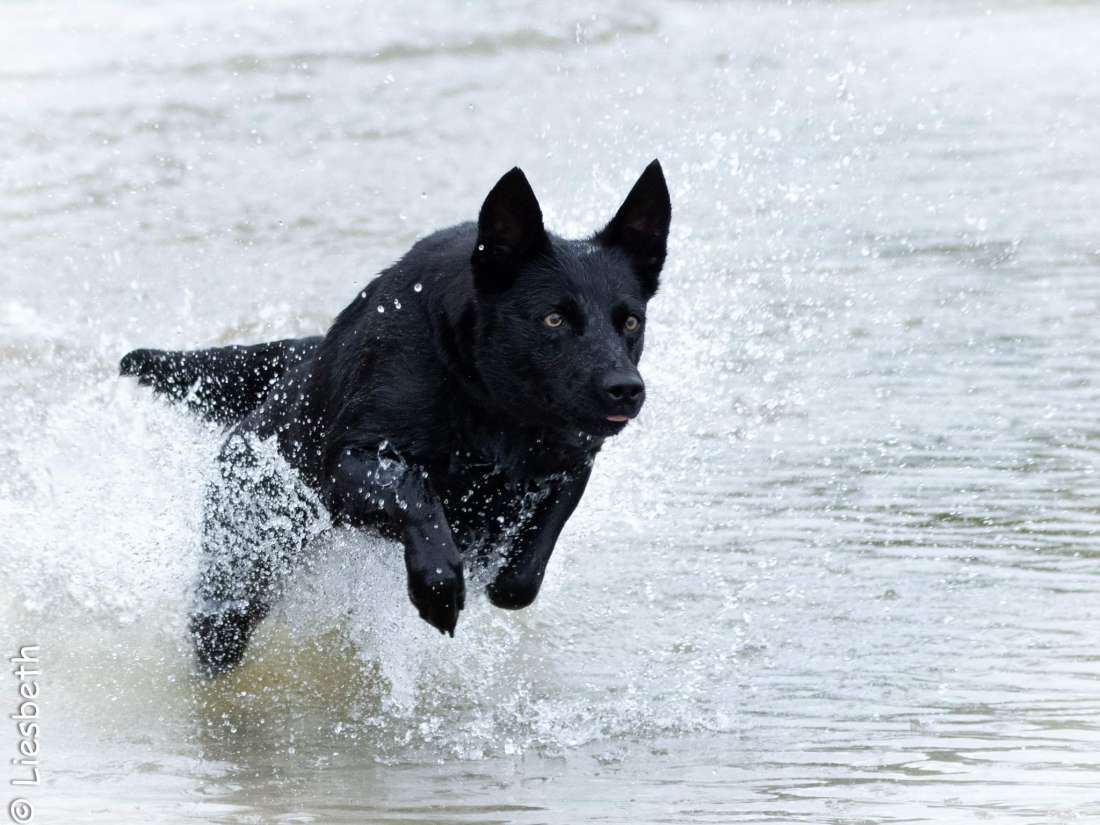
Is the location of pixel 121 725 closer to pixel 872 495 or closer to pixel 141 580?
pixel 141 580

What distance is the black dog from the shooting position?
4.18 metres

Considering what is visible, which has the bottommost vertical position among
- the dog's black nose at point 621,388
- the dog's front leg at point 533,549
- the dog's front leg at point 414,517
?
the dog's front leg at point 533,549

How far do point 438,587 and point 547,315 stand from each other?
0.73 meters

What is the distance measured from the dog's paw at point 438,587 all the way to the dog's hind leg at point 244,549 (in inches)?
37.4

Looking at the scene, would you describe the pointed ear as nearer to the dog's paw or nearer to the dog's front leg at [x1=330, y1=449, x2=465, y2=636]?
the dog's front leg at [x1=330, y1=449, x2=465, y2=636]

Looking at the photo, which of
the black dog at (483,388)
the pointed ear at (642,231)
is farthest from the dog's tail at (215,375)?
the pointed ear at (642,231)

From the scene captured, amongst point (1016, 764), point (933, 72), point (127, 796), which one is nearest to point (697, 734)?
point (1016, 764)

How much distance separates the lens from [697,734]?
444 cm

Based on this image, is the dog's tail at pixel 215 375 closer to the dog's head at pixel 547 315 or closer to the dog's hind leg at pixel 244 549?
the dog's hind leg at pixel 244 549

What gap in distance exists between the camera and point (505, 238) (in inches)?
169

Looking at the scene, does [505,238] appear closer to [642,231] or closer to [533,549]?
[642,231]

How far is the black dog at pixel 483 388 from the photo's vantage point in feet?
13.7

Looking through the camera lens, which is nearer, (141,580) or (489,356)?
(489,356)

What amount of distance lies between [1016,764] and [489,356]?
1.64 m
